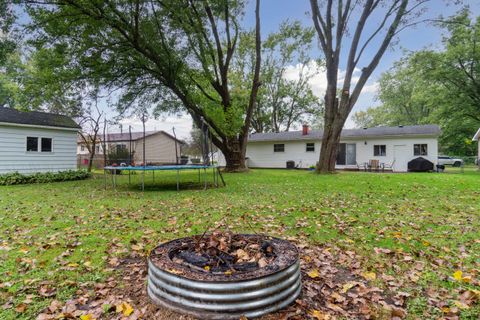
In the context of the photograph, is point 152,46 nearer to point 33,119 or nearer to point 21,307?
point 33,119

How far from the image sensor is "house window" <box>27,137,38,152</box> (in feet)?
43.0

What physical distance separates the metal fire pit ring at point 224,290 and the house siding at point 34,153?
44.5 feet

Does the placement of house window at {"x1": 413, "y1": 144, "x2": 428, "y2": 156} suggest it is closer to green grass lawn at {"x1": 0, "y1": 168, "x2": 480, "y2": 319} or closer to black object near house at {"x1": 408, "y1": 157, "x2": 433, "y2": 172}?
black object near house at {"x1": 408, "y1": 157, "x2": 433, "y2": 172}

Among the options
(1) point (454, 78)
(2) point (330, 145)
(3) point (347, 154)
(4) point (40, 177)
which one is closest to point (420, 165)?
(3) point (347, 154)

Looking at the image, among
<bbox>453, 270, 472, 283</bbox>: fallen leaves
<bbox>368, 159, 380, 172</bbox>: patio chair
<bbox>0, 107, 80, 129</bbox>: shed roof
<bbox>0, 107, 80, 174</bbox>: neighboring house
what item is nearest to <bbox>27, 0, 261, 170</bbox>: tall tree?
<bbox>0, 107, 80, 129</bbox>: shed roof

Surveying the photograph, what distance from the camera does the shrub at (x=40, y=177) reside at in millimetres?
11445

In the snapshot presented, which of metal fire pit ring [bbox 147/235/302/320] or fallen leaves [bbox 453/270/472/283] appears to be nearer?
metal fire pit ring [bbox 147/235/302/320]

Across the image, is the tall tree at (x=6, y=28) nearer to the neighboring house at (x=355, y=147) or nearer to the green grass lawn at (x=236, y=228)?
the green grass lawn at (x=236, y=228)

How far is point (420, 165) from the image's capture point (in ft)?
57.8

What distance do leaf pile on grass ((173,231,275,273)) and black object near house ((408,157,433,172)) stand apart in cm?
1815

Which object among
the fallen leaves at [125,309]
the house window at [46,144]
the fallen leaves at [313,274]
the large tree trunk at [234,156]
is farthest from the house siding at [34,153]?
the fallen leaves at [313,274]

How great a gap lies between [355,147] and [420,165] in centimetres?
436

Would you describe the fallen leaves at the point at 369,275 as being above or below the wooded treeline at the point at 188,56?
below

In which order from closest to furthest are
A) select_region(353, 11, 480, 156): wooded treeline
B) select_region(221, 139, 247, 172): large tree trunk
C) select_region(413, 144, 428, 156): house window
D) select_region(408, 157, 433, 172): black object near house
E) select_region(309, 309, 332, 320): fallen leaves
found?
select_region(309, 309, 332, 320): fallen leaves
select_region(221, 139, 247, 172): large tree trunk
select_region(408, 157, 433, 172): black object near house
select_region(413, 144, 428, 156): house window
select_region(353, 11, 480, 156): wooded treeline
